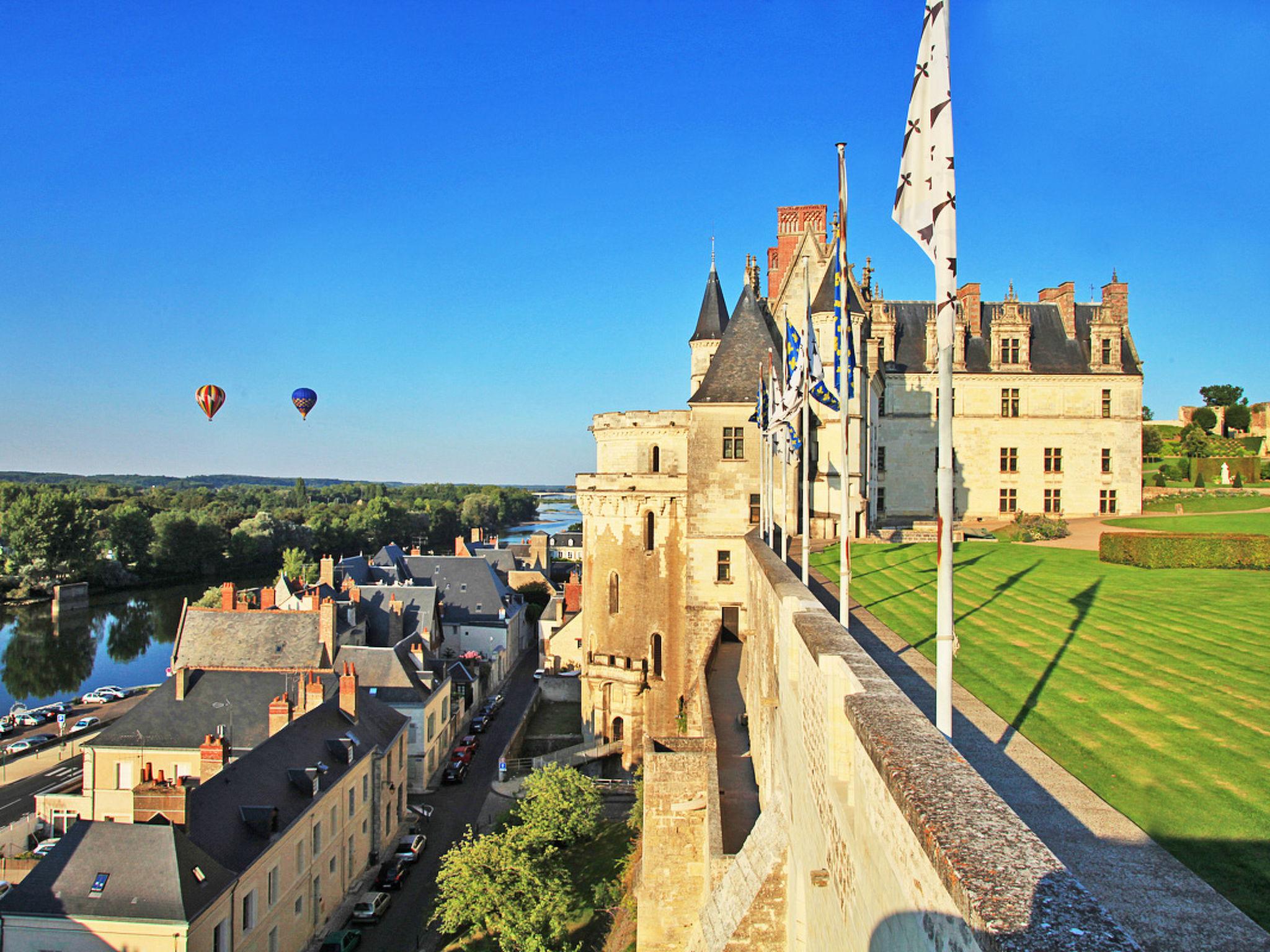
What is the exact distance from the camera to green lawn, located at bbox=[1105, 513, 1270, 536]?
77.1 feet

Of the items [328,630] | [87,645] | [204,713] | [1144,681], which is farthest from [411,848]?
[87,645]

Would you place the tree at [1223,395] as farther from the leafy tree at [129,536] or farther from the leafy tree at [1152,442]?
the leafy tree at [129,536]

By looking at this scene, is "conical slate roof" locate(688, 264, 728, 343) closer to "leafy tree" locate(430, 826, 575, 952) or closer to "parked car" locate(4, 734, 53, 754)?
"leafy tree" locate(430, 826, 575, 952)

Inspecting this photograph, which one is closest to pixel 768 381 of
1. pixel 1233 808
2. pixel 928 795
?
pixel 1233 808

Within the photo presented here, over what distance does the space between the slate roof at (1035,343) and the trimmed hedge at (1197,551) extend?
691 inches

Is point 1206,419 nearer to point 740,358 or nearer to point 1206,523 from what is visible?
point 1206,523

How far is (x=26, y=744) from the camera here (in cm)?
3488

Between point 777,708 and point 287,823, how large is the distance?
14.1 metres

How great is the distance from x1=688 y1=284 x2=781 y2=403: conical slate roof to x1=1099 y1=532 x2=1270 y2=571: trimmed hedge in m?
11.2

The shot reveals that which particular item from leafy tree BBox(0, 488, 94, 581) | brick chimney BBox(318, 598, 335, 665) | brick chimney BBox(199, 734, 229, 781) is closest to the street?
brick chimney BBox(199, 734, 229, 781)

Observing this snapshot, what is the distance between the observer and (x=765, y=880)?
10.1 metres

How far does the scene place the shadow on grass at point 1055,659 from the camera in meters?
8.43

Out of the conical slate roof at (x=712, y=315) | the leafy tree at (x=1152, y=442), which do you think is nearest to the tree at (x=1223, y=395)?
the leafy tree at (x=1152, y=442)

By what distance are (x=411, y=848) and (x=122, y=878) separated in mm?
10648
